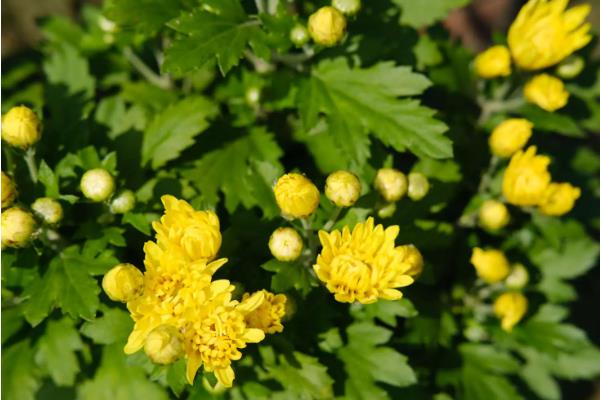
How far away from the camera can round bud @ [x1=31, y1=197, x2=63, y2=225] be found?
2.28 metres

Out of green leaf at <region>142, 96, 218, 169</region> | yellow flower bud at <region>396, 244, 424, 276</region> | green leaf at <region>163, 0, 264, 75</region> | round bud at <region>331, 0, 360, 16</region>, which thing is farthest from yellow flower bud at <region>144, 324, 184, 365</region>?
round bud at <region>331, 0, 360, 16</region>

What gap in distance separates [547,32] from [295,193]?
132cm

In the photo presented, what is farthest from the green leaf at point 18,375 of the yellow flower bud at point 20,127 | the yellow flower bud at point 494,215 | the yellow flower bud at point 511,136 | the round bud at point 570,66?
the round bud at point 570,66

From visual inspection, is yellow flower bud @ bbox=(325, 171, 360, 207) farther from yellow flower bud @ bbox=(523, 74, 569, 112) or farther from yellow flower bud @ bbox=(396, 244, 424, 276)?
yellow flower bud @ bbox=(523, 74, 569, 112)

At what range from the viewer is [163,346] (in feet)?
6.06

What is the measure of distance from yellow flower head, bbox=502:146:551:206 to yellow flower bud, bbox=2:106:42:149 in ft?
5.80

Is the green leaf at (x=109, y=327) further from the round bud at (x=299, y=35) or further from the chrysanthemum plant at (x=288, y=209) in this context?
the round bud at (x=299, y=35)

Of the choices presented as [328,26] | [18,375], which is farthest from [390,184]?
[18,375]

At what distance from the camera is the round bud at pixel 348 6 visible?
2.45 metres

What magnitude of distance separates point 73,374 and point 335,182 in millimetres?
1227

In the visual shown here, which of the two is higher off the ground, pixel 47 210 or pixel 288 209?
pixel 288 209

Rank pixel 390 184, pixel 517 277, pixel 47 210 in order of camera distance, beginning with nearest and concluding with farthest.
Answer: pixel 47 210 → pixel 390 184 → pixel 517 277

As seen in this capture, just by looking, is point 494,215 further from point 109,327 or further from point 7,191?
point 7,191

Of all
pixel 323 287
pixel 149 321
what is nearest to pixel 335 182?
pixel 323 287
